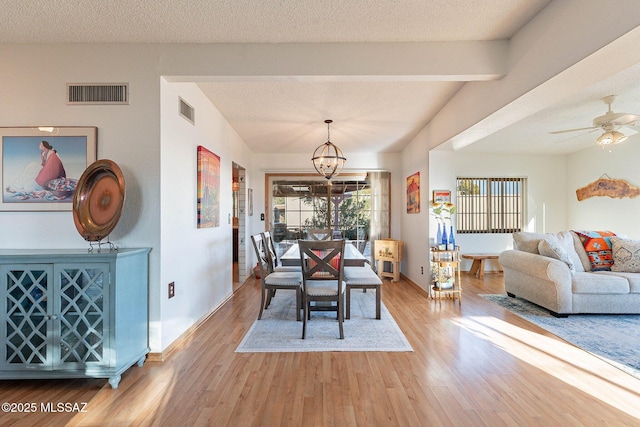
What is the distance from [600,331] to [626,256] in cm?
138

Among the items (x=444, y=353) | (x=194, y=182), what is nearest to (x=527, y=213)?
(x=444, y=353)

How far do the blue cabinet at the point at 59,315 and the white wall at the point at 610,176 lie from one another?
22.9 feet

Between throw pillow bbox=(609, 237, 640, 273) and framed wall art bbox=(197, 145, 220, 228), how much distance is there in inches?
A: 200

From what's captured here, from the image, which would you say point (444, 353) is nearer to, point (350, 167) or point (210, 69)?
point (210, 69)

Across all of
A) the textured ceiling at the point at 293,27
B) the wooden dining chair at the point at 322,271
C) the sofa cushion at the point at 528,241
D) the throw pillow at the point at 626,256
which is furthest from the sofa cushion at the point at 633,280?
the wooden dining chair at the point at 322,271

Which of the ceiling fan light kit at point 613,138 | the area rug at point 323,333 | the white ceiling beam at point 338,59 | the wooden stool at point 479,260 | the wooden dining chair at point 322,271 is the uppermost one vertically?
the white ceiling beam at point 338,59

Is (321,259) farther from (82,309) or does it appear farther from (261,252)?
(82,309)

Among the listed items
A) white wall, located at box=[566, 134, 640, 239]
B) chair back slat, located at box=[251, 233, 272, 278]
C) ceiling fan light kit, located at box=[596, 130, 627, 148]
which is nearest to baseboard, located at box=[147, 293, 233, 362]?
chair back slat, located at box=[251, 233, 272, 278]

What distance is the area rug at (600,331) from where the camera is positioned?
248 centimetres

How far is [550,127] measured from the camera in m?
4.44

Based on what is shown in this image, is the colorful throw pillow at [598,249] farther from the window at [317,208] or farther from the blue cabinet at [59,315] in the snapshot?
the blue cabinet at [59,315]

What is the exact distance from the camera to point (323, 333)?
299 centimetres

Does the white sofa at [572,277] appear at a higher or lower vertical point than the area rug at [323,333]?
higher

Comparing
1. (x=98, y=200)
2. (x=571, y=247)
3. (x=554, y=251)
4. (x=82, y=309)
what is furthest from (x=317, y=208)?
(x=82, y=309)
